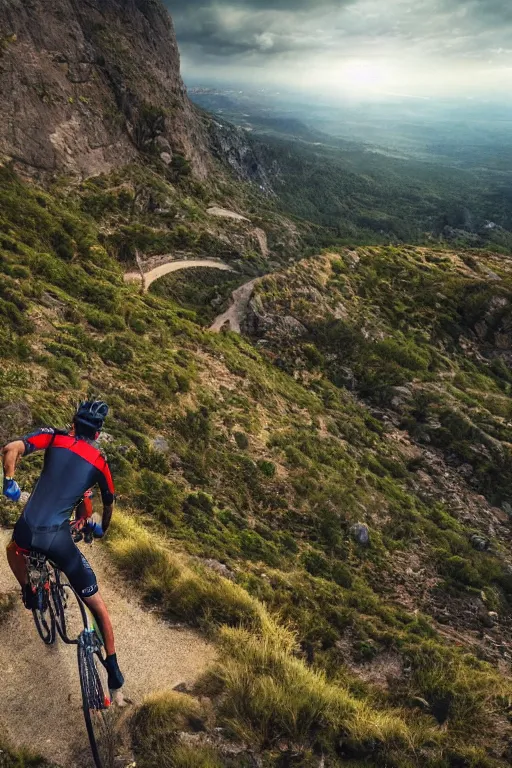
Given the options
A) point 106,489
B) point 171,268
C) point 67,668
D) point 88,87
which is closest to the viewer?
point 106,489

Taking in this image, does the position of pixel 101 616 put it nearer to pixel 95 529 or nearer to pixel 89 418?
pixel 95 529

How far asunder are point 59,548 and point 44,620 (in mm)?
2113

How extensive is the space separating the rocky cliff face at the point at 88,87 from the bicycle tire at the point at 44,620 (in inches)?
2136

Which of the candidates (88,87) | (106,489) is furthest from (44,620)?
(88,87)

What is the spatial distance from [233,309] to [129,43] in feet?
234

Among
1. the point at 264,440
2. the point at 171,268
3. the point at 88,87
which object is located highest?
the point at 88,87

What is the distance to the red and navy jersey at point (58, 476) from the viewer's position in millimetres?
4973

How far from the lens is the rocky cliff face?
5072cm

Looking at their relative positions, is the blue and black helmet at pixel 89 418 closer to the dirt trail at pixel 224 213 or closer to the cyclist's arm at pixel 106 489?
the cyclist's arm at pixel 106 489

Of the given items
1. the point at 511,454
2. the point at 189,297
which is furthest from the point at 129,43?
the point at 511,454

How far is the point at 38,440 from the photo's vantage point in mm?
5113

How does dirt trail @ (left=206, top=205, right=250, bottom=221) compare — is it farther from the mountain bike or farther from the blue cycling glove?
the mountain bike

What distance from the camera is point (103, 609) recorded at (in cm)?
529

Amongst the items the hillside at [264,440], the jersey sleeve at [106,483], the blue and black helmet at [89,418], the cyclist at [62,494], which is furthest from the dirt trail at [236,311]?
the cyclist at [62,494]
